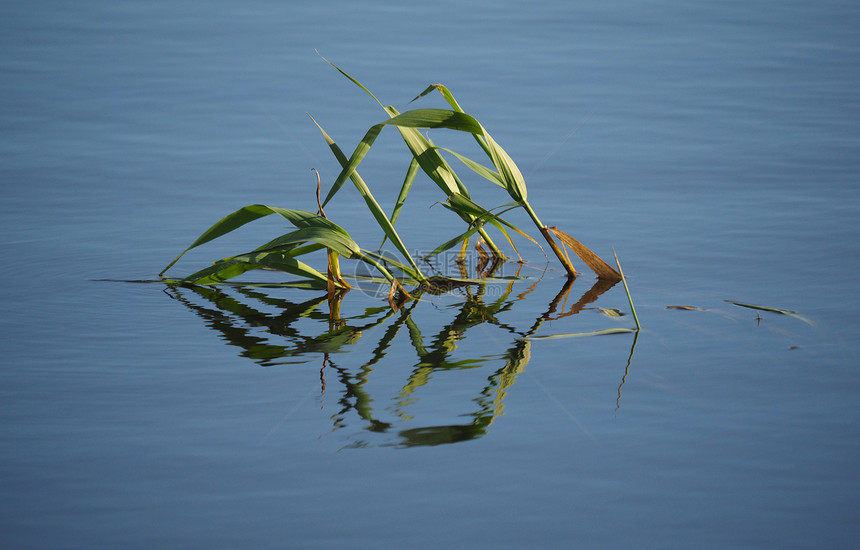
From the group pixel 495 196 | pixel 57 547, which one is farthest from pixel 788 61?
pixel 57 547

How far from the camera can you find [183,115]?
4234mm

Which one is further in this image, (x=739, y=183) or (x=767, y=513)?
(x=739, y=183)

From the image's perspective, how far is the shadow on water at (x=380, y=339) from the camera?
1.70 m

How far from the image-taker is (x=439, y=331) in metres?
2.13

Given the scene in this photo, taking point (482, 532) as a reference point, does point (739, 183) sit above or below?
above

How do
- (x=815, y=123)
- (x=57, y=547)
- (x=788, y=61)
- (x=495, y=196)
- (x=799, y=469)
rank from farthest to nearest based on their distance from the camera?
(x=788, y=61) < (x=815, y=123) < (x=495, y=196) < (x=799, y=469) < (x=57, y=547)

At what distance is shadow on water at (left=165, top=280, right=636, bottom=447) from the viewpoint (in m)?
1.70

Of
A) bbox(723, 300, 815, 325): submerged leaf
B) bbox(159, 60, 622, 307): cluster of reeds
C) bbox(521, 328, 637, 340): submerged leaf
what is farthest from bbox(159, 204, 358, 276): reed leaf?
bbox(723, 300, 815, 325): submerged leaf

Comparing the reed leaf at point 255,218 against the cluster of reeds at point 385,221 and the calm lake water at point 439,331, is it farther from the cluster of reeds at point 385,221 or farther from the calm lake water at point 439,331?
the calm lake water at point 439,331

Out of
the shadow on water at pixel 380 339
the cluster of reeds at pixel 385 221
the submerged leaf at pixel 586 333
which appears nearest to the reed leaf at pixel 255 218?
the cluster of reeds at pixel 385 221

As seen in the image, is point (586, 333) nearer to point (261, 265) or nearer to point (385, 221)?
point (385, 221)

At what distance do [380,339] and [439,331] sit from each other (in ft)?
0.50

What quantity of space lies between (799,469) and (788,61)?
4.06 meters

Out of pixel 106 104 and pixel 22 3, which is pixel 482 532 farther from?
pixel 22 3
